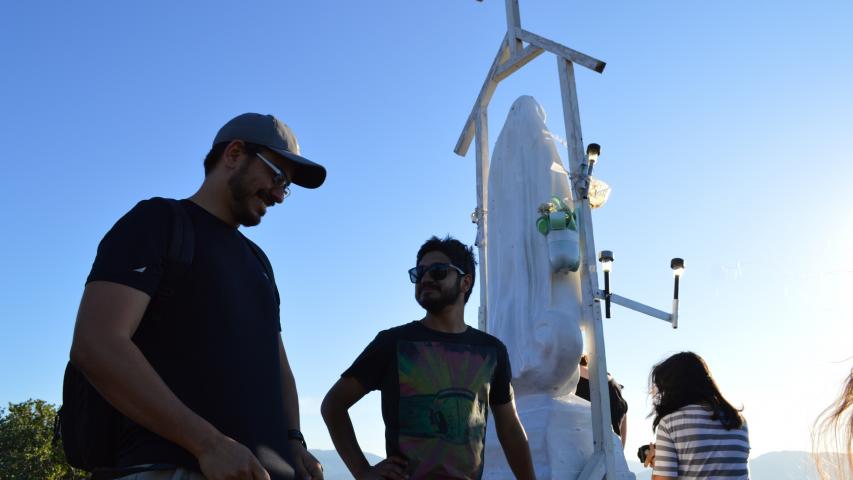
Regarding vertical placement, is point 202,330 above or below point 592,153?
below

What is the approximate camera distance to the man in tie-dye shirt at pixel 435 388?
9.05ft

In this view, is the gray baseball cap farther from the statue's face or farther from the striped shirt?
the striped shirt

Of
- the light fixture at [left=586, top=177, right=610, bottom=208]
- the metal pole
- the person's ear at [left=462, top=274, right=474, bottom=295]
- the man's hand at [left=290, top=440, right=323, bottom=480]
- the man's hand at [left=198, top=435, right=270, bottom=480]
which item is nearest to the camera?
the man's hand at [left=198, top=435, right=270, bottom=480]

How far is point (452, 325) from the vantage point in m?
3.12

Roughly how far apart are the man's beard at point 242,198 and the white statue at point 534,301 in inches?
181

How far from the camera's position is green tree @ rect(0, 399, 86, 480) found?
26031 millimetres

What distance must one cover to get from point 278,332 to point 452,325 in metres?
1.12

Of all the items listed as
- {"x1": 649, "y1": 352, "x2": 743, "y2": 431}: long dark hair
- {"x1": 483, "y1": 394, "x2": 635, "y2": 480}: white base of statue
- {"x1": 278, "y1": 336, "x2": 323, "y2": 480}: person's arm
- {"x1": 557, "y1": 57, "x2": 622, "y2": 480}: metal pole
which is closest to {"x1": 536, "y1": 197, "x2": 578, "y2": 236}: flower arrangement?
{"x1": 557, "y1": 57, "x2": 622, "y2": 480}: metal pole

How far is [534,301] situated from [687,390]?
3.44 m

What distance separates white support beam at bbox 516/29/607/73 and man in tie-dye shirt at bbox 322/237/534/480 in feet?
12.9

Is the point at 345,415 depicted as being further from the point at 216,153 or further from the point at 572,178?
the point at 572,178

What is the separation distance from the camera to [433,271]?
318 centimetres

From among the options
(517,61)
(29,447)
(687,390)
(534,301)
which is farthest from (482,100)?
(29,447)

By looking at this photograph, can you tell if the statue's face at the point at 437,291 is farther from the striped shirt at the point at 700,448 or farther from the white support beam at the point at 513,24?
the white support beam at the point at 513,24
